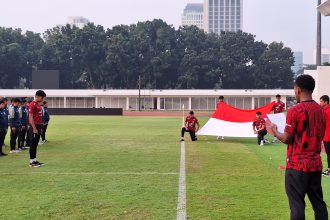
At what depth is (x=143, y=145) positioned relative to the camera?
19.2 metres

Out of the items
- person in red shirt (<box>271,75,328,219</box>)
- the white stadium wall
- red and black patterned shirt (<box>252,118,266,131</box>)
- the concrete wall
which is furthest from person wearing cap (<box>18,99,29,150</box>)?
the white stadium wall

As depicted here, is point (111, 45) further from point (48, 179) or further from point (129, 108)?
point (48, 179)

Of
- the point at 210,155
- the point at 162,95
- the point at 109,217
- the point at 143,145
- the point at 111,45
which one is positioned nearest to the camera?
the point at 109,217

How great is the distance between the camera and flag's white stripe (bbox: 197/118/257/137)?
70.7ft

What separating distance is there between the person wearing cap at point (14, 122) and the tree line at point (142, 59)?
7349 cm

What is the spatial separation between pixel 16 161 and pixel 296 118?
1024cm

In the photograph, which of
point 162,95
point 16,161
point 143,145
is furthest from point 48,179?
point 162,95

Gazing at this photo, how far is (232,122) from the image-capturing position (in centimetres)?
2225

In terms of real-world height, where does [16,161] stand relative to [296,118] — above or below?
below

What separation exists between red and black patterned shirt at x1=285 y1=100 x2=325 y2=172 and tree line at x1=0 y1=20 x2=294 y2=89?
8587cm

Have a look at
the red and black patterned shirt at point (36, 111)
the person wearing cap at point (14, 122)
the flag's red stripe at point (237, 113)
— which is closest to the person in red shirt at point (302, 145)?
the red and black patterned shirt at point (36, 111)

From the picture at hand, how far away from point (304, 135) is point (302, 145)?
11cm

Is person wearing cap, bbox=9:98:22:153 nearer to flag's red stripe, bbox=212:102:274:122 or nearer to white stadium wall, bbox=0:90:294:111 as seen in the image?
flag's red stripe, bbox=212:102:274:122

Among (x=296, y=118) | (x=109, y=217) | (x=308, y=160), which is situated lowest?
(x=109, y=217)
